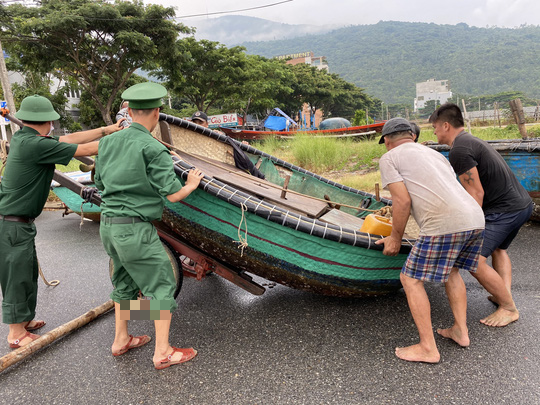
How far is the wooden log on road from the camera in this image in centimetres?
254

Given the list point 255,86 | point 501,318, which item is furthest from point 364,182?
point 255,86

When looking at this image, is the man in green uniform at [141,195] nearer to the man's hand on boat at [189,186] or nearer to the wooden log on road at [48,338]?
the man's hand on boat at [189,186]

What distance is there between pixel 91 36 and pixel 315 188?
16.6m

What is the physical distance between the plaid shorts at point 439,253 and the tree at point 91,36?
17.1 m

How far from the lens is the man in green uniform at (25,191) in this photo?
264 centimetres

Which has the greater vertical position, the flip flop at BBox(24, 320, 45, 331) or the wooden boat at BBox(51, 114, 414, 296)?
the wooden boat at BBox(51, 114, 414, 296)

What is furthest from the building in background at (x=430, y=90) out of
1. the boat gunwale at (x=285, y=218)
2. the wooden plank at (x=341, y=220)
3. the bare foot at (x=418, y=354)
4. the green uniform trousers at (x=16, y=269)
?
the green uniform trousers at (x=16, y=269)

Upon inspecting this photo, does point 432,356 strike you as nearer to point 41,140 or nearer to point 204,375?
point 204,375

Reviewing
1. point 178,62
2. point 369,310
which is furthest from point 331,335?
point 178,62

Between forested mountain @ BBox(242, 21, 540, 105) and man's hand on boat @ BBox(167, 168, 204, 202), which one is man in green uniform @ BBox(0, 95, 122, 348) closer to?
man's hand on boat @ BBox(167, 168, 204, 202)

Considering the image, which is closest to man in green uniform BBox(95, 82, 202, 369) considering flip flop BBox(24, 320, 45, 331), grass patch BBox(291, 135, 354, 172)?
flip flop BBox(24, 320, 45, 331)

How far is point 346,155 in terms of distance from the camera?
1152 centimetres

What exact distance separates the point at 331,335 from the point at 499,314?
4.11 feet

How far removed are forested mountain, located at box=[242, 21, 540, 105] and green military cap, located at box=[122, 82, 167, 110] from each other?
336ft
